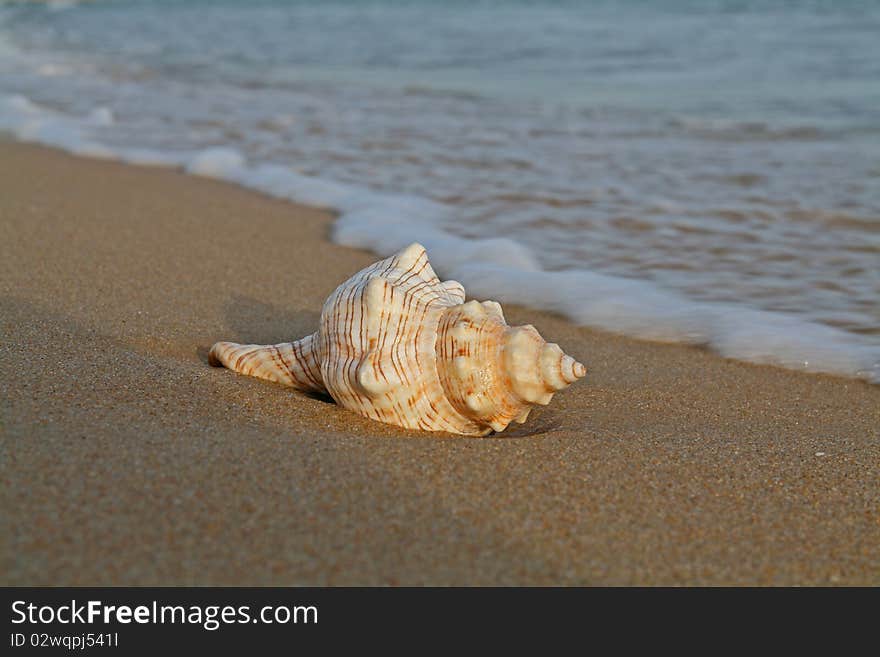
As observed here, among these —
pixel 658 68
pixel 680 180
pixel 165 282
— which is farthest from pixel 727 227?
pixel 658 68

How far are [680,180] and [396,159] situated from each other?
1985 mm

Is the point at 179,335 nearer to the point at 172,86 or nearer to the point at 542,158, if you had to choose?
the point at 542,158

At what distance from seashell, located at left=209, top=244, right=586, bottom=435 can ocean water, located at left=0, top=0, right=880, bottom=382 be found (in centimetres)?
147

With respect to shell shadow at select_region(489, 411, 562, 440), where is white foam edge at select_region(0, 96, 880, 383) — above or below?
above

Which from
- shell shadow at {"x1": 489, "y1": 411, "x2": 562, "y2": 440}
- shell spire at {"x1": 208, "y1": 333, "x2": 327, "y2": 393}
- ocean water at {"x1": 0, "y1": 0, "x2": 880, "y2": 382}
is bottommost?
shell shadow at {"x1": 489, "y1": 411, "x2": 562, "y2": 440}

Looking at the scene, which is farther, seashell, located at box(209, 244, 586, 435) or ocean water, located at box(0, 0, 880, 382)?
ocean water, located at box(0, 0, 880, 382)

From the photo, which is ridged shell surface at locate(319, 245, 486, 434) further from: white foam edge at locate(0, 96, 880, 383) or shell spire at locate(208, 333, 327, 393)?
white foam edge at locate(0, 96, 880, 383)

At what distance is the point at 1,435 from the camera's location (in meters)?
2.31

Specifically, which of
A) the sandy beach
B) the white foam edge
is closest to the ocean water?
the white foam edge

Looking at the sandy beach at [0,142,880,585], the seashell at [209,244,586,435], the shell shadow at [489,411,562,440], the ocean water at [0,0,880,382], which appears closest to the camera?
the sandy beach at [0,142,880,585]

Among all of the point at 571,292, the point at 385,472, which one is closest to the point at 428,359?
the point at 385,472

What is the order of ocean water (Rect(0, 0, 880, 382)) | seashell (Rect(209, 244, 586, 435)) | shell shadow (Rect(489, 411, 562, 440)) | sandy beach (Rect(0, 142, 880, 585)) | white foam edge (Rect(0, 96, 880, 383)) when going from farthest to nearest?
ocean water (Rect(0, 0, 880, 382))
white foam edge (Rect(0, 96, 880, 383))
shell shadow (Rect(489, 411, 562, 440))
seashell (Rect(209, 244, 586, 435))
sandy beach (Rect(0, 142, 880, 585))

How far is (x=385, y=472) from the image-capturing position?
2369 mm

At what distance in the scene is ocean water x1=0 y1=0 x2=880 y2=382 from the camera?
14.3 feet
